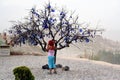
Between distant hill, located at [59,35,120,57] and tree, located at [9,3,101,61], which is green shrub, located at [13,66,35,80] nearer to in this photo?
tree, located at [9,3,101,61]

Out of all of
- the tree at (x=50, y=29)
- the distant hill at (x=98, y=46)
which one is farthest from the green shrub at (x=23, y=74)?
the distant hill at (x=98, y=46)

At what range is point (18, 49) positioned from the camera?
26.0m

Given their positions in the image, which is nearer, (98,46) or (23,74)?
(23,74)

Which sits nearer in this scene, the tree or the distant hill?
the tree

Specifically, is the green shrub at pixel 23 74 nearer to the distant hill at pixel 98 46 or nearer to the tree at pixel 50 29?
the tree at pixel 50 29

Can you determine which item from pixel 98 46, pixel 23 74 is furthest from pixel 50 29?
pixel 98 46

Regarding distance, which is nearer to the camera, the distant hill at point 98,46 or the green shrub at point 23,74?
the green shrub at point 23,74

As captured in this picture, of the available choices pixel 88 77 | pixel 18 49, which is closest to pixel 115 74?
pixel 88 77

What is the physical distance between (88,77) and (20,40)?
394 cm

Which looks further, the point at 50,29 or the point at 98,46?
the point at 98,46

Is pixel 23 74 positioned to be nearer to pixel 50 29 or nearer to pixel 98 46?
pixel 50 29

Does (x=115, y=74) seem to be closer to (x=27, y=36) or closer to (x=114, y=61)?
(x=27, y=36)

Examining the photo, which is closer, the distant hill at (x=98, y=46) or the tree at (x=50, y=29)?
the tree at (x=50, y=29)

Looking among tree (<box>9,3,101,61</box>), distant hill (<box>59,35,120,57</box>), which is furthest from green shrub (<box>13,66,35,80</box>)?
distant hill (<box>59,35,120,57</box>)
